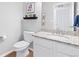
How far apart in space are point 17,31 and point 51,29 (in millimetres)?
844

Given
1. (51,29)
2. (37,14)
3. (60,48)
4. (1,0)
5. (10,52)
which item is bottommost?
(10,52)

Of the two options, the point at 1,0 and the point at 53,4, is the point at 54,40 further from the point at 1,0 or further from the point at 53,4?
the point at 1,0

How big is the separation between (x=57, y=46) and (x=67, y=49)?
157 mm

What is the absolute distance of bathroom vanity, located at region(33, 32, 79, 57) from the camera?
3.92 feet

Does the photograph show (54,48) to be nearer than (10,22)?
Yes

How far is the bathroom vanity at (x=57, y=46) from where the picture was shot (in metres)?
1.20

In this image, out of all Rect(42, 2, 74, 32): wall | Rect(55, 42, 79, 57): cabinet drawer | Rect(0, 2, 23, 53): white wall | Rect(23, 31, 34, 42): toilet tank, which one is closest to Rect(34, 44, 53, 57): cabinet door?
Rect(55, 42, 79, 57): cabinet drawer

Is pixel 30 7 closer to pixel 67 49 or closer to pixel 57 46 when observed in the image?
pixel 57 46

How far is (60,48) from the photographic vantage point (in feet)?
4.42

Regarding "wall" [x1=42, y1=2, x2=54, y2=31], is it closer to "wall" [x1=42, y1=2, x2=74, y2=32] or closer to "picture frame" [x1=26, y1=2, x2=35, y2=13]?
"wall" [x1=42, y1=2, x2=74, y2=32]

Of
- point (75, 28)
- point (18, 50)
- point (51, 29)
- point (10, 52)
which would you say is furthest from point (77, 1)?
point (10, 52)

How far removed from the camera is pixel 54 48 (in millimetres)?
1438

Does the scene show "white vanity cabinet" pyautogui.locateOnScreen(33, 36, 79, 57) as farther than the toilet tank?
No

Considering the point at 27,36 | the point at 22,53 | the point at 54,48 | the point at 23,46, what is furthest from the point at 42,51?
the point at 27,36
